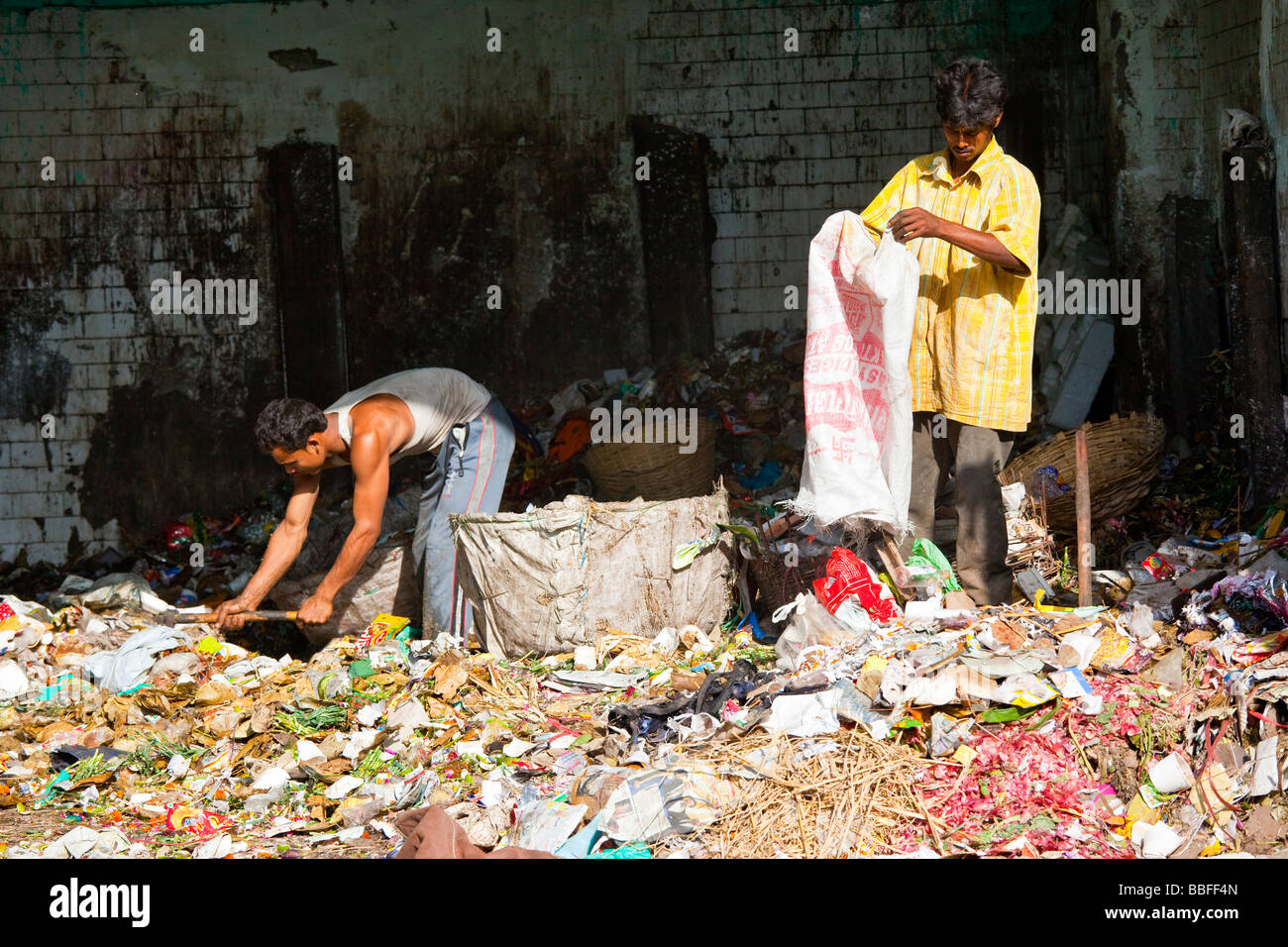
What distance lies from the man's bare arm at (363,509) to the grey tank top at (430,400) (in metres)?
0.27

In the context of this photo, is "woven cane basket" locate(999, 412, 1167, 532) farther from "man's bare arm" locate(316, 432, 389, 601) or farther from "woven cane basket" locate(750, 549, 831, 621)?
"man's bare arm" locate(316, 432, 389, 601)

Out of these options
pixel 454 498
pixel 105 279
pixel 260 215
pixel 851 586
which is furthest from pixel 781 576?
pixel 105 279

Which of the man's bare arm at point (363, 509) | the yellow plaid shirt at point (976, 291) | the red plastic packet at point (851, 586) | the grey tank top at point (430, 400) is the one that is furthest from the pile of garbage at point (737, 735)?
the grey tank top at point (430, 400)

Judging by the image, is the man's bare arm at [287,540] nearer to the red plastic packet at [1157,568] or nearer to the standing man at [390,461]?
the standing man at [390,461]

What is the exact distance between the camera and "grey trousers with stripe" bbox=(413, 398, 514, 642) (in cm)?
515

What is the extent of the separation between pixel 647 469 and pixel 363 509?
2.23 m

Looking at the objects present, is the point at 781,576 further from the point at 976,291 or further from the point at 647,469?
the point at 647,469

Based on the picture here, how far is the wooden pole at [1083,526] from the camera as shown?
13.9 feet

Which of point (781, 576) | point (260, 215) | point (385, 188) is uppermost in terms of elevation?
point (385, 188)

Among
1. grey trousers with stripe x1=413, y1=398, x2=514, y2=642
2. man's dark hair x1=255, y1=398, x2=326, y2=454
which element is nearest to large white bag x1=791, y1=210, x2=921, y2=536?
grey trousers with stripe x1=413, y1=398, x2=514, y2=642

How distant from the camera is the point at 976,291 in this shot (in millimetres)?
4164

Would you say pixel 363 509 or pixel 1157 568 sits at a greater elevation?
pixel 363 509

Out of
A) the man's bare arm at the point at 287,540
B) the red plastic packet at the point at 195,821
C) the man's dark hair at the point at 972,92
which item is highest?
the man's dark hair at the point at 972,92

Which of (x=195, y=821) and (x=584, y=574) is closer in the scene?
(x=195, y=821)
